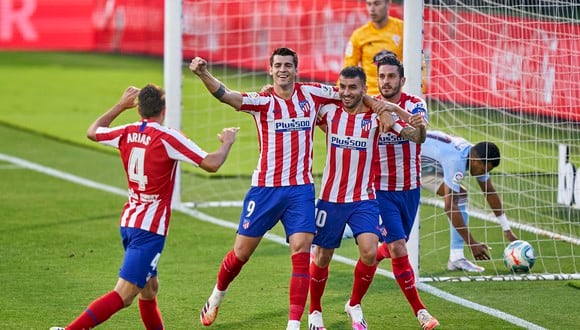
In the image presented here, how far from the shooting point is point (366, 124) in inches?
355

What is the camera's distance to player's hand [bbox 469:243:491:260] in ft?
38.1

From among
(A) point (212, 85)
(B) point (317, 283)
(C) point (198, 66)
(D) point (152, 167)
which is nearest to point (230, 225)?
(B) point (317, 283)

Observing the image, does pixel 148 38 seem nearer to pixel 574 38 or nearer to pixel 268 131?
pixel 574 38

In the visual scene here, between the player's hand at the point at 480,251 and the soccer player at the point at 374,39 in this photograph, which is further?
the soccer player at the point at 374,39

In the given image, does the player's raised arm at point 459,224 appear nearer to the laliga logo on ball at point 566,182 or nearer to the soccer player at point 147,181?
the laliga logo on ball at point 566,182

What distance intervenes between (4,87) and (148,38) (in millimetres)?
7981

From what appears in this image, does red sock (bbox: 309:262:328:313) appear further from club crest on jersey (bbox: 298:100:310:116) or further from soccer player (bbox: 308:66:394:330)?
club crest on jersey (bbox: 298:100:310:116)

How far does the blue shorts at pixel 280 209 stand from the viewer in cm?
874

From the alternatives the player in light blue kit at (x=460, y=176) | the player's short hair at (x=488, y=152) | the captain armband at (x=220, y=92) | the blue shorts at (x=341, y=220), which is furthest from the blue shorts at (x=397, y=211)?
the player's short hair at (x=488, y=152)

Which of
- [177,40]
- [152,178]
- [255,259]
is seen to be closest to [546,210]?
[255,259]

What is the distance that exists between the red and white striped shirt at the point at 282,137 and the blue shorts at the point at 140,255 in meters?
1.28

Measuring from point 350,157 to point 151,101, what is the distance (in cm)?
185

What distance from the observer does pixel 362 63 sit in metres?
13.4

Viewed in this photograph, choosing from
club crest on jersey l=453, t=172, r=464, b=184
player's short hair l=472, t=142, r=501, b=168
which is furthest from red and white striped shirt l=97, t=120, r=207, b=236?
player's short hair l=472, t=142, r=501, b=168
